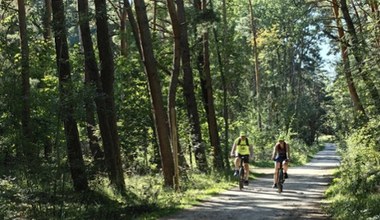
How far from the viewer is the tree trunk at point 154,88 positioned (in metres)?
15.3

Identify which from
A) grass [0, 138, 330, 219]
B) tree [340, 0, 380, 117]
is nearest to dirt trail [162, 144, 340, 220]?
grass [0, 138, 330, 219]

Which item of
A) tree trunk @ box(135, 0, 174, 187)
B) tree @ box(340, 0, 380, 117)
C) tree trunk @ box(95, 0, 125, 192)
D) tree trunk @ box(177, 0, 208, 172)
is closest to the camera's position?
tree @ box(340, 0, 380, 117)

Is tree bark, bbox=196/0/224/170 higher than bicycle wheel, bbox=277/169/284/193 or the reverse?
higher

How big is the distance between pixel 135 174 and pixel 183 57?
532 cm

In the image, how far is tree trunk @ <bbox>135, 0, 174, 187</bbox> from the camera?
1533cm

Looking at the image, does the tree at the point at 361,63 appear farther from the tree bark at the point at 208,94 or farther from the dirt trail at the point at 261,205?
the tree bark at the point at 208,94

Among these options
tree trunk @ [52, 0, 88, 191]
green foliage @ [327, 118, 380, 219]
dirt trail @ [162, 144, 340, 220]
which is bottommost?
dirt trail @ [162, 144, 340, 220]

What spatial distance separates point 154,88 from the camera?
15672 millimetres

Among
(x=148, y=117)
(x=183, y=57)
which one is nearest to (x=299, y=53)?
(x=148, y=117)

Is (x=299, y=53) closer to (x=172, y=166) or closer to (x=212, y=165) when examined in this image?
(x=212, y=165)

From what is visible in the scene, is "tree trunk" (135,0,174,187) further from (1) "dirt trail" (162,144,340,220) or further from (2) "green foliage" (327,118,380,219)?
(2) "green foliage" (327,118,380,219)

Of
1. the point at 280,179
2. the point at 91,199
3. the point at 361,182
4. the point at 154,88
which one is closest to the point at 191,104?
the point at 154,88

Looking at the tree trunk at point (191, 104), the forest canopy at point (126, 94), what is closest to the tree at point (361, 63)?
the forest canopy at point (126, 94)

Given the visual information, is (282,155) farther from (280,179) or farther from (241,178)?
(241,178)
